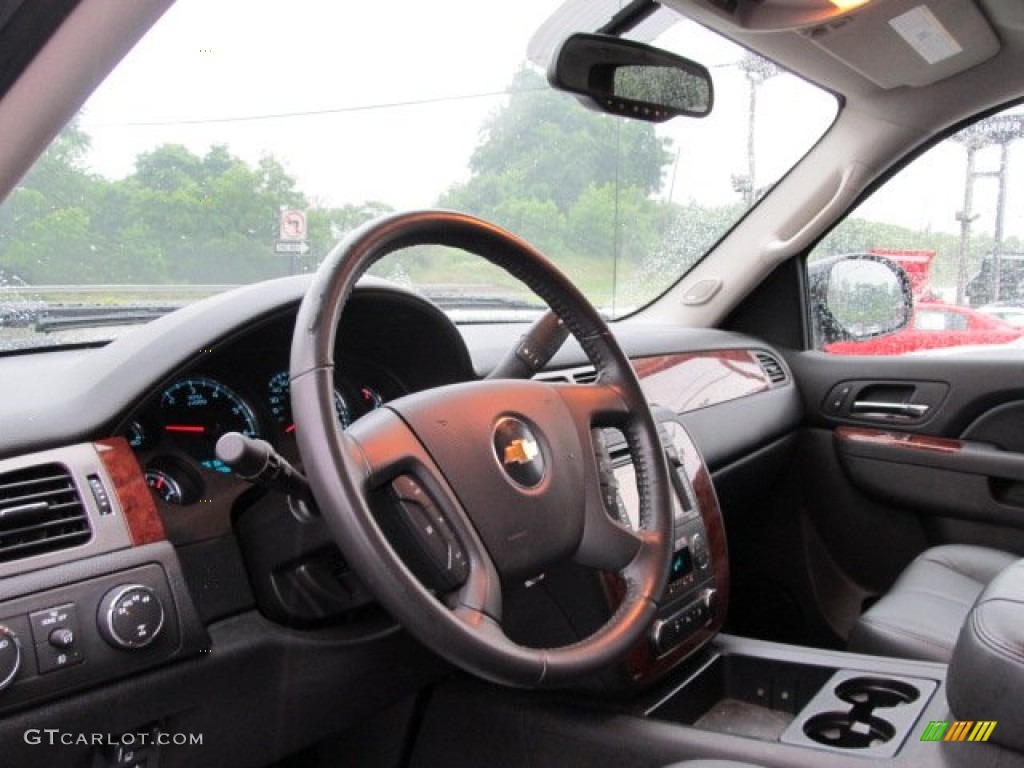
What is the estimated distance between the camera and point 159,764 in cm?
152

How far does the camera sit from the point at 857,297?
3.54 metres

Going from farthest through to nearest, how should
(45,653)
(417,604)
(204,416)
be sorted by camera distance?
(204,416) → (45,653) → (417,604)

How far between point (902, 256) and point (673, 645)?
1.98m

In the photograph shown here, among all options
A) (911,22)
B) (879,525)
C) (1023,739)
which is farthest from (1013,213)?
(1023,739)

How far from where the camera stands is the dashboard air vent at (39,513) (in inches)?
51.8

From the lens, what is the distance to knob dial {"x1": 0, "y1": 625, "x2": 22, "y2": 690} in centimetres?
124

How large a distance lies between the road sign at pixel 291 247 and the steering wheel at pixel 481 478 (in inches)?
25.9

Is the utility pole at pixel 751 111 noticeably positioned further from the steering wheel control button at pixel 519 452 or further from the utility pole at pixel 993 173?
the steering wheel control button at pixel 519 452

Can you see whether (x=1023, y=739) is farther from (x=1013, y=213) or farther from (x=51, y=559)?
(x=1013, y=213)

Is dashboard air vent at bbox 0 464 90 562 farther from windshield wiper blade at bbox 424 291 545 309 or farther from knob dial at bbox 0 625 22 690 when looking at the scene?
windshield wiper blade at bbox 424 291 545 309

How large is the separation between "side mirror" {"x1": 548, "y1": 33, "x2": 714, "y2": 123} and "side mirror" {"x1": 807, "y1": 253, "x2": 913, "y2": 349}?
1202mm

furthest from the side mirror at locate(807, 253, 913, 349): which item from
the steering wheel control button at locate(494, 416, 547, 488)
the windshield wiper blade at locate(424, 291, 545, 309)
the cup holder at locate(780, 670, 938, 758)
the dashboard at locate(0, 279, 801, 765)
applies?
the steering wheel control button at locate(494, 416, 547, 488)

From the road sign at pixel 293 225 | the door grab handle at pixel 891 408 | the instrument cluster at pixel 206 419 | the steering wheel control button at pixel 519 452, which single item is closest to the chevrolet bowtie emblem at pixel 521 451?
the steering wheel control button at pixel 519 452

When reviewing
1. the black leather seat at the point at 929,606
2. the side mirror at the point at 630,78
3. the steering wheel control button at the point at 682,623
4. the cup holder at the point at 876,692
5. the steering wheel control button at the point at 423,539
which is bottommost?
the black leather seat at the point at 929,606
